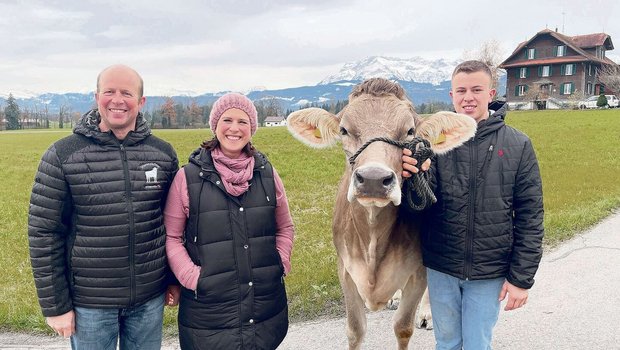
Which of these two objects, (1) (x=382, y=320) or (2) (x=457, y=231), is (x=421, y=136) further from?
(1) (x=382, y=320)

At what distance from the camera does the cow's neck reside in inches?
147

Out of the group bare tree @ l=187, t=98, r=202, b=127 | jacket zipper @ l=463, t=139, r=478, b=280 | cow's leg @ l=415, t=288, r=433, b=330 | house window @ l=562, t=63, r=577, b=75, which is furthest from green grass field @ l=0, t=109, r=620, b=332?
bare tree @ l=187, t=98, r=202, b=127

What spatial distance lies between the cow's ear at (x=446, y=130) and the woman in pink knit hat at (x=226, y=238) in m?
1.23

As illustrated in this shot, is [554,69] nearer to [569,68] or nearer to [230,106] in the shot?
[569,68]

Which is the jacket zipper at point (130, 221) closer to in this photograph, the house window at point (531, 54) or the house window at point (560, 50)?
the house window at point (560, 50)

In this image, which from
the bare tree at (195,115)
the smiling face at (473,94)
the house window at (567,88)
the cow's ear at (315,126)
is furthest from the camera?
the bare tree at (195,115)

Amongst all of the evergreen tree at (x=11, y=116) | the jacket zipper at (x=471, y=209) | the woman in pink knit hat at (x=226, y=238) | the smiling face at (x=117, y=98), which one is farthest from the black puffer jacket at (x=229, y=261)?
the evergreen tree at (x=11, y=116)

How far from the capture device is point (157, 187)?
3.21 metres

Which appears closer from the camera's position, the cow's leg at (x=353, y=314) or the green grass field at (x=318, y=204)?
the cow's leg at (x=353, y=314)

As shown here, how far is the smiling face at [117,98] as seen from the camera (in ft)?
10.0

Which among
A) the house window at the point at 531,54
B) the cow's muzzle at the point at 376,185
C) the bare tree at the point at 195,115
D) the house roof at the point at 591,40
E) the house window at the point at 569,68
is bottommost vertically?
the cow's muzzle at the point at 376,185

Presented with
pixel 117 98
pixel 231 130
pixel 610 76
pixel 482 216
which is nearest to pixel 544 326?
pixel 482 216

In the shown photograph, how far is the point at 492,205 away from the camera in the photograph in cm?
327

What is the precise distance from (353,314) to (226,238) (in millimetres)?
1858
